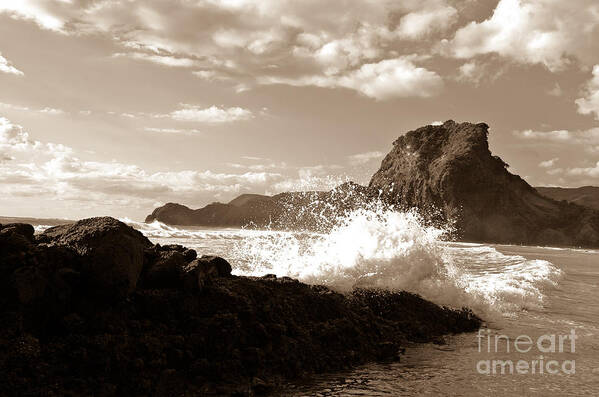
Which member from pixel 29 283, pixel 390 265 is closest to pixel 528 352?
pixel 390 265

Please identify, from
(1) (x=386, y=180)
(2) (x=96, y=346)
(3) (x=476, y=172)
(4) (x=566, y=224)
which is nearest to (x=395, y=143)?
(1) (x=386, y=180)

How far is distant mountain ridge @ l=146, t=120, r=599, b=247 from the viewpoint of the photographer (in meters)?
82.3

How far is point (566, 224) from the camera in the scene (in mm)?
87188

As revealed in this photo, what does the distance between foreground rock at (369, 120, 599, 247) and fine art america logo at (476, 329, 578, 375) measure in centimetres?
7598

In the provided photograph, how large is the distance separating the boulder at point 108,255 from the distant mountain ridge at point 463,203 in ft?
222

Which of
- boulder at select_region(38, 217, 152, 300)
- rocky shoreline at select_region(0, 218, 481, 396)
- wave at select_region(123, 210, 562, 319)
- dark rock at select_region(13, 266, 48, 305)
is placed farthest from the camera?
wave at select_region(123, 210, 562, 319)

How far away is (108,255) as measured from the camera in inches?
213

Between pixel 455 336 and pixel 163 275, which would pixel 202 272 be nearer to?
pixel 163 275

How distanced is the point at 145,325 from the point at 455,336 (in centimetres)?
507

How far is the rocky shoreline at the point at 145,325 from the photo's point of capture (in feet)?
15.1

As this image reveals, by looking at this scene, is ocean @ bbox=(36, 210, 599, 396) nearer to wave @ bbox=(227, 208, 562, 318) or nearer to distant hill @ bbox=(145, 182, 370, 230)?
wave @ bbox=(227, 208, 562, 318)

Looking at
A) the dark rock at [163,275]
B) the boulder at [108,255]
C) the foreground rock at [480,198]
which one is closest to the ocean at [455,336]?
the dark rock at [163,275]

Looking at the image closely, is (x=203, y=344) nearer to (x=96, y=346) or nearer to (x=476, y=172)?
(x=96, y=346)

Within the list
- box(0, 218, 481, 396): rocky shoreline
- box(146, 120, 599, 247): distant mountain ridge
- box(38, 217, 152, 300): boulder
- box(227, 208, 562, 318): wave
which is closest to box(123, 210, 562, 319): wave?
box(227, 208, 562, 318): wave
